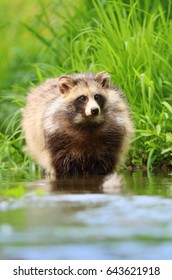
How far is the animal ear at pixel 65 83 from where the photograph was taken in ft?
29.9

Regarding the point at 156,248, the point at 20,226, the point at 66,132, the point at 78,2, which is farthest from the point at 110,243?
the point at 78,2

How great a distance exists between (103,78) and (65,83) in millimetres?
375

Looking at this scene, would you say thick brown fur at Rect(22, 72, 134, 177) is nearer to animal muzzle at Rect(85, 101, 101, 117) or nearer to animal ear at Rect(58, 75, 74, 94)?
animal ear at Rect(58, 75, 74, 94)

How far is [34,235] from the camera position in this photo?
526 cm

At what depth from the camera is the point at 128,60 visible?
9.62 metres

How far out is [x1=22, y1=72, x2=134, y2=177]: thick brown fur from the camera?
899cm

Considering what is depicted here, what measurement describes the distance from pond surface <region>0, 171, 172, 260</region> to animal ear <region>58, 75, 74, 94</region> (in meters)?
1.66

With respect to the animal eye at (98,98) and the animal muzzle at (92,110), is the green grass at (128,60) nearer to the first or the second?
the animal eye at (98,98)

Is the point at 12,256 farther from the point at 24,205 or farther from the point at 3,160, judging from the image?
the point at 3,160

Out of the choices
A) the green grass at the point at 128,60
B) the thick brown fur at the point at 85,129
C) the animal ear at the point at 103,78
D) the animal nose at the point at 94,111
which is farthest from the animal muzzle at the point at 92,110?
the green grass at the point at 128,60

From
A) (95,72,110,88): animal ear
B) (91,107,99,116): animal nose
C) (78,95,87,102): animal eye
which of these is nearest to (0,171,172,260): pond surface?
(91,107,99,116): animal nose

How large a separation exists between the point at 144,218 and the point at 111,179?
2208mm

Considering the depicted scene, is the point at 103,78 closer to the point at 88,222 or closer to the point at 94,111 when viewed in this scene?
the point at 94,111

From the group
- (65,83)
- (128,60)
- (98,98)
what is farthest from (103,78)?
(128,60)
